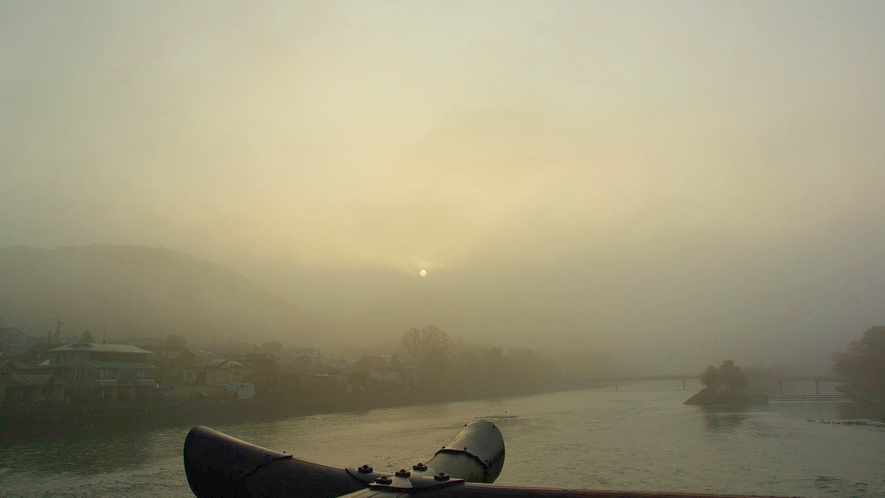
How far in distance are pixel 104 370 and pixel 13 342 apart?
89.7ft

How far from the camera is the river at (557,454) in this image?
12070mm

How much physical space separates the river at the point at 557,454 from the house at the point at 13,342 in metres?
32.1

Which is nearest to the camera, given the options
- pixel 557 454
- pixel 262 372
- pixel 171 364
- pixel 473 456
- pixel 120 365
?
pixel 473 456

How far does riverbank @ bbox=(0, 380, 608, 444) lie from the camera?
20.5m

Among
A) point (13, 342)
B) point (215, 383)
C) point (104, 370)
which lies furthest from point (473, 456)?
point (13, 342)

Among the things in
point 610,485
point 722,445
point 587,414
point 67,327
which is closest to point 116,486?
point 610,485

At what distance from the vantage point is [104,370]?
30516mm

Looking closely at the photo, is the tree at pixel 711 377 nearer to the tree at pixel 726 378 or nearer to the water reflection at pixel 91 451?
the tree at pixel 726 378

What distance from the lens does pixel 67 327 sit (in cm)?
9950

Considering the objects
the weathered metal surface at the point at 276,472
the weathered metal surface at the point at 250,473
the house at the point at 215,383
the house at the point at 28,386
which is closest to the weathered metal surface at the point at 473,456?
the weathered metal surface at the point at 276,472

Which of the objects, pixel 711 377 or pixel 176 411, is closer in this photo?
pixel 176 411

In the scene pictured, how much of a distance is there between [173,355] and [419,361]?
2588 centimetres

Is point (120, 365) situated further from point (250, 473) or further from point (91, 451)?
point (250, 473)

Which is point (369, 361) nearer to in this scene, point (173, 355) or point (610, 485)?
point (173, 355)
